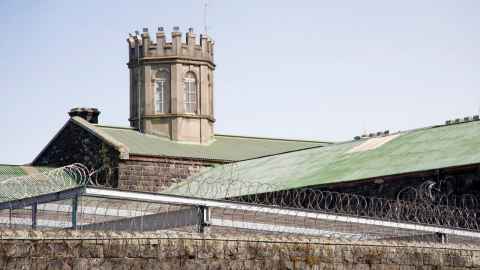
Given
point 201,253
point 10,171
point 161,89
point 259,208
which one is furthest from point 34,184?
point 161,89

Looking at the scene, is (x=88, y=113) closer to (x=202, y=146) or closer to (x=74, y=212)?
(x=202, y=146)

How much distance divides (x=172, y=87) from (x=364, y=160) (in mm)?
15587

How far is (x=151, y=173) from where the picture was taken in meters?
45.3

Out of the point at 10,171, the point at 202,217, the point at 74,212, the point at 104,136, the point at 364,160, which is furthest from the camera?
the point at 104,136

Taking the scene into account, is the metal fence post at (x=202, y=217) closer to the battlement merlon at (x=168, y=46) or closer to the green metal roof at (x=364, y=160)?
the green metal roof at (x=364, y=160)


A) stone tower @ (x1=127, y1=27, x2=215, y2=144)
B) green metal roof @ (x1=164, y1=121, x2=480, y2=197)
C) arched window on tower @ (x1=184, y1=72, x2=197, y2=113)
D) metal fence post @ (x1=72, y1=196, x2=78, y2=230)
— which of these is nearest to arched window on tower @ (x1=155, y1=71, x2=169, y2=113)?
stone tower @ (x1=127, y1=27, x2=215, y2=144)

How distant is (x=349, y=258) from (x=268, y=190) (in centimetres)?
1915

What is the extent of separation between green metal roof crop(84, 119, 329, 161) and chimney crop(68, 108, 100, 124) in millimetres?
1612

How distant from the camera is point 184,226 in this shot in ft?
58.0

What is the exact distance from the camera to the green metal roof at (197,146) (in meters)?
46.3

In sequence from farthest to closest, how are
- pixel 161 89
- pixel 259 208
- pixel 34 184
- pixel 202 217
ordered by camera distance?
pixel 161 89
pixel 34 184
pixel 259 208
pixel 202 217

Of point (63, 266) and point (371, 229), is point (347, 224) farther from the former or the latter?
point (63, 266)

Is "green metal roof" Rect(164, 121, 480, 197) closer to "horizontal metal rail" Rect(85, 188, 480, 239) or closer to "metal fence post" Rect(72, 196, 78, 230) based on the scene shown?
"horizontal metal rail" Rect(85, 188, 480, 239)

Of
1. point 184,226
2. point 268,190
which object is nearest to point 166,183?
point 268,190
